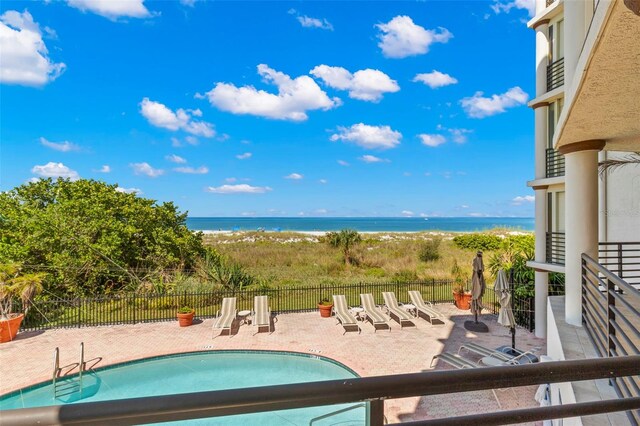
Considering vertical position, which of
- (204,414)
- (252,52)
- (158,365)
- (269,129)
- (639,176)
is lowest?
(158,365)

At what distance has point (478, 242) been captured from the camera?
40.8 m

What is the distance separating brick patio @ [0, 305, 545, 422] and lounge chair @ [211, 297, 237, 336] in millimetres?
409

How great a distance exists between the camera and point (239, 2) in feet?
77.6

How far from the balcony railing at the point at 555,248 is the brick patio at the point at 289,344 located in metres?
2.80

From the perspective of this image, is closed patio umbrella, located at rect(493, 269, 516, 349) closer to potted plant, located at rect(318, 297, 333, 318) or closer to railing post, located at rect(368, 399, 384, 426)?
potted plant, located at rect(318, 297, 333, 318)

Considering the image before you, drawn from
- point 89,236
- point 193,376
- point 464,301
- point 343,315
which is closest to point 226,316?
point 193,376

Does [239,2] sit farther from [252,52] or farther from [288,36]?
[252,52]

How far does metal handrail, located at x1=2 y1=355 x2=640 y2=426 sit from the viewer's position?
1.03m

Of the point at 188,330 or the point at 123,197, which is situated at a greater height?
the point at 123,197

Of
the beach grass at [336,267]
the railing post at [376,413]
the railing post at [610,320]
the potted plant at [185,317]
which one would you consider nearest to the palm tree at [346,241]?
the beach grass at [336,267]

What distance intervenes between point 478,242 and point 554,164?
30.7 m

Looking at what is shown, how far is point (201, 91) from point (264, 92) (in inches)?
285

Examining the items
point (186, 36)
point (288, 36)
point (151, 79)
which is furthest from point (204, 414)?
point (151, 79)

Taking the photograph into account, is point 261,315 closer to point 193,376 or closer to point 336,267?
point 193,376
